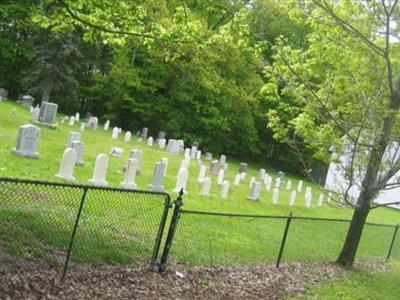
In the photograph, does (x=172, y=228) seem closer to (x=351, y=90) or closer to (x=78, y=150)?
(x=351, y=90)

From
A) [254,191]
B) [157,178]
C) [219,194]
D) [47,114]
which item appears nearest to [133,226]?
[157,178]

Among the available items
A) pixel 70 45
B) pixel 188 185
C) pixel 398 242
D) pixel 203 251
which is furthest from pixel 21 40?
pixel 203 251

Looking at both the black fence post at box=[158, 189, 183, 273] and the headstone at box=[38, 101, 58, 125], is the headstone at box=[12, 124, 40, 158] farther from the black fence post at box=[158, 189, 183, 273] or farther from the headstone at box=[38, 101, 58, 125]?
the headstone at box=[38, 101, 58, 125]

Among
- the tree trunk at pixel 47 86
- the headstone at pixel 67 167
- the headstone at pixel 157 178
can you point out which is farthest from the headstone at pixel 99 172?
the tree trunk at pixel 47 86

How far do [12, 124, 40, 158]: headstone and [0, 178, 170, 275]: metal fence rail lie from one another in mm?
5869

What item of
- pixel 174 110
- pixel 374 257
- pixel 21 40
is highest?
pixel 21 40

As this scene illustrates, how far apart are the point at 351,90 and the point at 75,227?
8349 mm

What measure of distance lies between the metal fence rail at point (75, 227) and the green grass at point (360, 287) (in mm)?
3027

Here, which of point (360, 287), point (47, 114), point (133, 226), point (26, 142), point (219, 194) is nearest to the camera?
point (133, 226)

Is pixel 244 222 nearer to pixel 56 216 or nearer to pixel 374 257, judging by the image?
pixel 374 257

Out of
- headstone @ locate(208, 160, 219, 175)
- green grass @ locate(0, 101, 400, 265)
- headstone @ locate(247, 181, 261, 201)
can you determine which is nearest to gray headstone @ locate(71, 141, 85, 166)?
green grass @ locate(0, 101, 400, 265)

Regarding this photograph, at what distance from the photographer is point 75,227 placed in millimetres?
6984

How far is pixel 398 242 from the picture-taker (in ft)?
63.1

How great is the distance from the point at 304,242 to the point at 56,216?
8.55 meters
